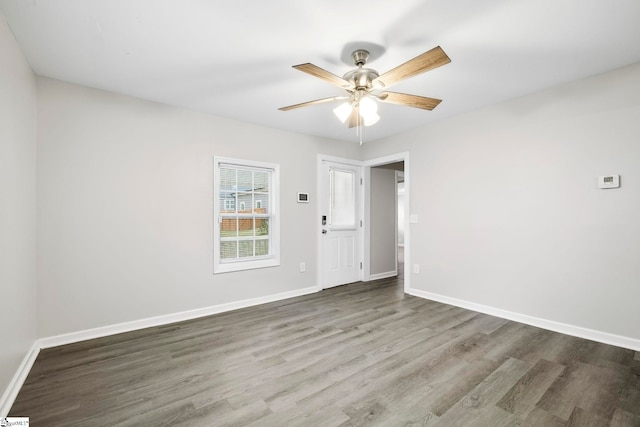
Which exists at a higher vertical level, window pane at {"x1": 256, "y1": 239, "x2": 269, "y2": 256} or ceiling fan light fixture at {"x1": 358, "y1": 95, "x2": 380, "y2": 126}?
ceiling fan light fixture at {"x1": 358, "y1": 95, "x2": 380, "y2": 126}

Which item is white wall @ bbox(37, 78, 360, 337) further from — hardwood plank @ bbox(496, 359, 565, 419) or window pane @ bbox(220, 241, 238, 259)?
hardwood plank @ bbox(496, 359, 565, 419)

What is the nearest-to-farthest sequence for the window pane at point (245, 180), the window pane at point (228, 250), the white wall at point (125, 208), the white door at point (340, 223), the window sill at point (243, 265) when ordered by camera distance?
the white wall at point (125, 208), the window sill at point (243, 265), the window pane at point (228, 250), the window pane at point (245, 180), the white door at point (340, 223)

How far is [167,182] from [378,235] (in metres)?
3.58

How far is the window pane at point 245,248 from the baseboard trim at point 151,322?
0.60m

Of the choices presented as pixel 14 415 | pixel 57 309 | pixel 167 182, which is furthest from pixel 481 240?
pixel 57 309

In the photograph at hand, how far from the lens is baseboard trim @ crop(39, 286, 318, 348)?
8.71ft

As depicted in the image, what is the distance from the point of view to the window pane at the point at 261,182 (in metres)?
3.99

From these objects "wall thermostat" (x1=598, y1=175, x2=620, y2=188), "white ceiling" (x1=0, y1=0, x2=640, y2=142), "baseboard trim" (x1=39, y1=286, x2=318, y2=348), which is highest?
"white ceiling" (x1=0, y1=0, x2=640, y2=142)

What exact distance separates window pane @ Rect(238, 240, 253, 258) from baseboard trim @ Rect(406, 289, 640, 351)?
2.59m

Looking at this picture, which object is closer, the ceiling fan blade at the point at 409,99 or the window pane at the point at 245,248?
the ceiling fan blade at the point at 409,99

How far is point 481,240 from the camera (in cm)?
350

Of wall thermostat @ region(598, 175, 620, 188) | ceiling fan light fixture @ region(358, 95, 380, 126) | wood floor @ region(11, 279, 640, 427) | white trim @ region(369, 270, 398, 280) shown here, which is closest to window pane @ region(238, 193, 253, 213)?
wood floor @ region(11, 279, 640, 427)

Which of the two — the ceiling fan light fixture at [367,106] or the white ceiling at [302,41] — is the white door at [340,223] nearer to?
the white ceiling at [302,41]

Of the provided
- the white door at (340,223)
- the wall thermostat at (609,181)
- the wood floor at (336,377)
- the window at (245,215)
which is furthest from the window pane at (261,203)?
the wall thermostat at (609,181)
